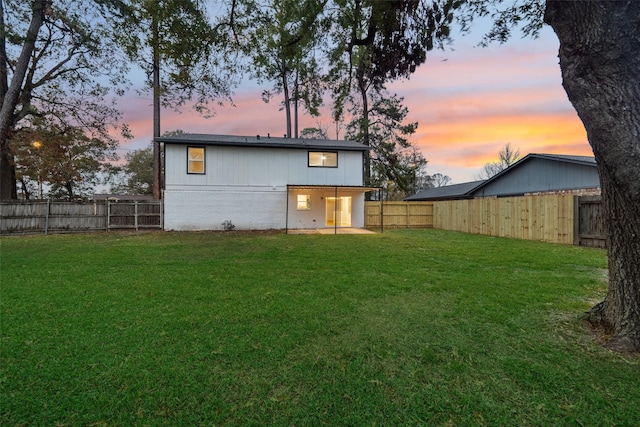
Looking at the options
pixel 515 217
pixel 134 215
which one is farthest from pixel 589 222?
pixel 134 215

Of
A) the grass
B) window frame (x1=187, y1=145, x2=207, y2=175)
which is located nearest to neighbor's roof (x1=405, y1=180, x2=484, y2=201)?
window frame (x1=187, y1=145, x2=207, y2=175)

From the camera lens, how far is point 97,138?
17.9m

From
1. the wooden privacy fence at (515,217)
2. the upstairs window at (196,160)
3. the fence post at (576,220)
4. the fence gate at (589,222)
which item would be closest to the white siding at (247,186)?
the upstairs window at (196,160)

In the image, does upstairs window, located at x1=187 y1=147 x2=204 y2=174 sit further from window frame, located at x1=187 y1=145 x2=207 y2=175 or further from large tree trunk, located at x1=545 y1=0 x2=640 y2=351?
large tree trunk, located at x1=545 y1=0 x2=640 y2=351

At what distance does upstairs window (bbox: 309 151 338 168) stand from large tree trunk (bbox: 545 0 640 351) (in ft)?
43.5

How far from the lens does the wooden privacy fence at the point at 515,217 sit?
9.40 m

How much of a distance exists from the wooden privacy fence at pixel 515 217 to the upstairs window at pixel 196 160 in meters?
9.31

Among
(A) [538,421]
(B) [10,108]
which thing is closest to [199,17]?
(A) [538,421]

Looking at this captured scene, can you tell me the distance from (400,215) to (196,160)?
38.7 ft

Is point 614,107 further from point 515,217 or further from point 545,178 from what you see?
point 545,178

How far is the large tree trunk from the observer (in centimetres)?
232

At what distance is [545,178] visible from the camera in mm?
15508

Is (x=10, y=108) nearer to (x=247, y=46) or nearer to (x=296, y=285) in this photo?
(x=247, y=46)

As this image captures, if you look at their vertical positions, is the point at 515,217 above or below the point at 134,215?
below
